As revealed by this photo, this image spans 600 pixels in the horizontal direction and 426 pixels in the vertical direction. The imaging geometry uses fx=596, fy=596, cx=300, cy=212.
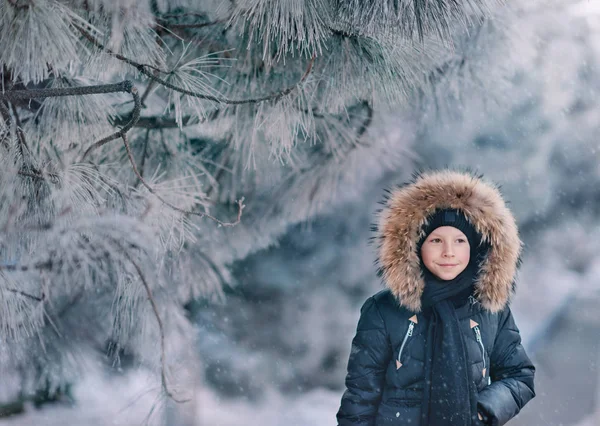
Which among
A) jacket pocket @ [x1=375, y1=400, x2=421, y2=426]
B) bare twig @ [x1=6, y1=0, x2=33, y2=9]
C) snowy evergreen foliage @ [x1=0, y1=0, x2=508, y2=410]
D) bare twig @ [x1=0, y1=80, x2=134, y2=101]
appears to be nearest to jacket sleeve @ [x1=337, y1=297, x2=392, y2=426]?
jacket pocket @ [x1=375, y1=400, x2=421, y2=426]

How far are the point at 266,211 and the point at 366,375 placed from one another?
39.6 inches

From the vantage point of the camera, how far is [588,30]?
193 centimetres

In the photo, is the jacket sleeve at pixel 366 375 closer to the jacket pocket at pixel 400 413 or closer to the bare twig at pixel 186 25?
the jacket pocket at pixel 400 413

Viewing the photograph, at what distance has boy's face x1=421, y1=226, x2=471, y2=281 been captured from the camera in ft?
3.86

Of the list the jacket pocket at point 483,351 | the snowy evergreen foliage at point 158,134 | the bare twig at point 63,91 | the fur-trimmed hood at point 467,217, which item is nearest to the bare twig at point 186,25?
the snowy evergreen foliage at point 158,134

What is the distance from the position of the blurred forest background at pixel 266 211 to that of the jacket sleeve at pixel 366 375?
45 cm

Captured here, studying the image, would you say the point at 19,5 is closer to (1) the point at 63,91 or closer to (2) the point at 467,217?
(1) the point at 63,91

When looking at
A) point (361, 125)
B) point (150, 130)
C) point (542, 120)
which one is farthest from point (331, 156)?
point (542, 120)

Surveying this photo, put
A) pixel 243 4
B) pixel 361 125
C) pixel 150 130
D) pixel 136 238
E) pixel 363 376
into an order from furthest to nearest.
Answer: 1. pixel 361 125
2. pixel 150 130
3. pixel 136 238
4. pixel 363 376
5. pixel 243 4

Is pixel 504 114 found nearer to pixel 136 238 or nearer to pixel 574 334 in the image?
pixel 574 334

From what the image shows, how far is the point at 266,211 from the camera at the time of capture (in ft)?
6.87

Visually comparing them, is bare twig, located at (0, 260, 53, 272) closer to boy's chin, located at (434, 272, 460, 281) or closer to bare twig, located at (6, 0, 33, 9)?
bare twig, located at (6, 0, 33, 9)

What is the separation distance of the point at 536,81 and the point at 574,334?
83cm

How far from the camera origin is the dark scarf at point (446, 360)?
1.10 metres
